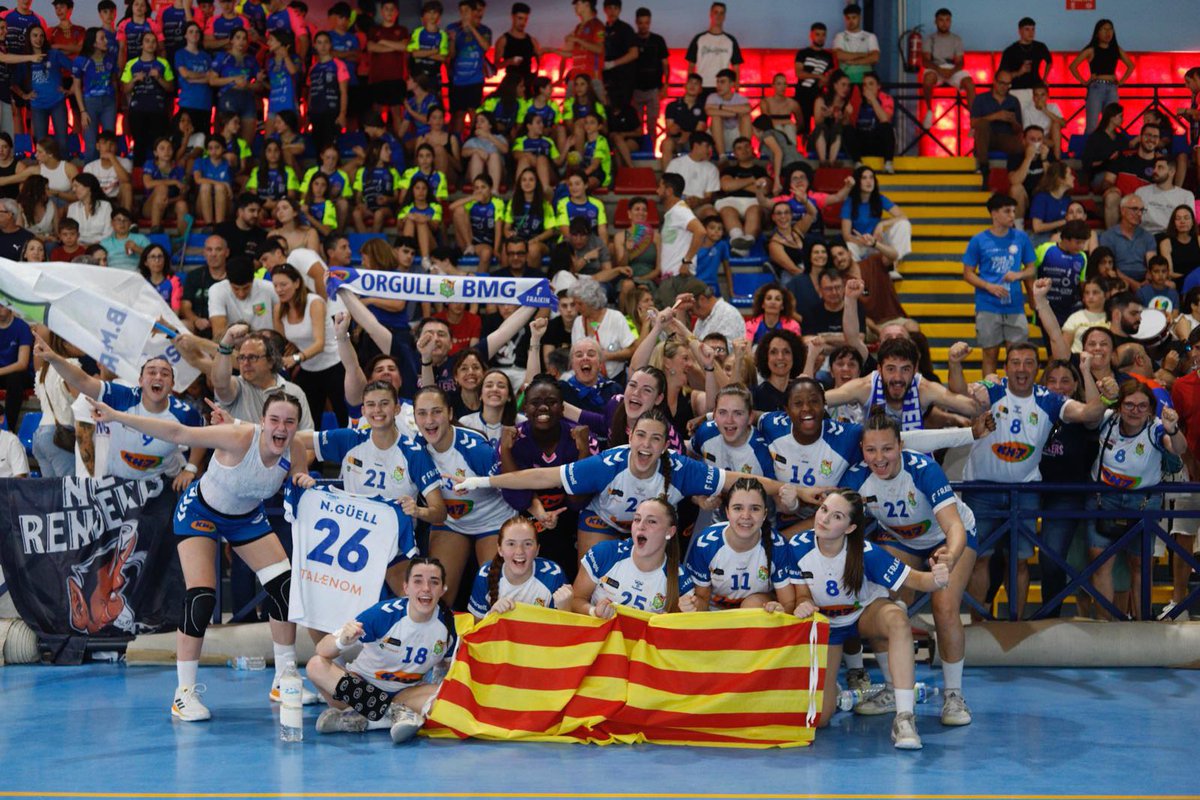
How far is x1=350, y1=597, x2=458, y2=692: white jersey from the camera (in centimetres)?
801

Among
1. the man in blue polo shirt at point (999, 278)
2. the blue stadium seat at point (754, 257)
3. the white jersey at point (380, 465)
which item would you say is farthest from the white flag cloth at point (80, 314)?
the man in blue polo shirt at point (999, 278)

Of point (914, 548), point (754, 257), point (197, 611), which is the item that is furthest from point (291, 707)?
point (754, 257)

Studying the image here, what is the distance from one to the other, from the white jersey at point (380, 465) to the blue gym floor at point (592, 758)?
1391mm

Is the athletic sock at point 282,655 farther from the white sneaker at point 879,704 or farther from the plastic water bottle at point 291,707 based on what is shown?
the white sneaker at point 879,704

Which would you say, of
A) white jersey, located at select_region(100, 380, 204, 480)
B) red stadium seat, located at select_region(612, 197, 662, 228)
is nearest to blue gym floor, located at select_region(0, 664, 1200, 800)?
white jersey, located at select_region(100, 380, 204, 480)

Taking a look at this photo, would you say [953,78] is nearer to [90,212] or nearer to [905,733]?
[90,212]

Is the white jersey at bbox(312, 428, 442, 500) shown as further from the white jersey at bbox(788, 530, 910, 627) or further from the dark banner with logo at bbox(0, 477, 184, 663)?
the white jersey at bbox(788, 530, 910, 627)

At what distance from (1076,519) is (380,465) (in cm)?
480

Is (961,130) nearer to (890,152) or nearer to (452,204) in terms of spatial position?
(890,152)

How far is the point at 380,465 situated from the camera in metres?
9.05

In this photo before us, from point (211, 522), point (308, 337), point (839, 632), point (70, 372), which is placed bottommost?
point (839, 632)

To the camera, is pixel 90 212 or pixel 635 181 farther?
pixel 635 181

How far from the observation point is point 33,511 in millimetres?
10141

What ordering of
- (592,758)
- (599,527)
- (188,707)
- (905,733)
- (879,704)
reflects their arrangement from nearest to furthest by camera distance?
1. (592,758)
2. (905,733)
3. (188,707)
4. (879,704)
5. (599,527)
